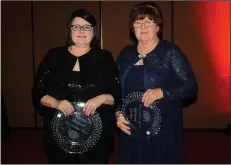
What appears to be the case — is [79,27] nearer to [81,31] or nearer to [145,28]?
[81,31]

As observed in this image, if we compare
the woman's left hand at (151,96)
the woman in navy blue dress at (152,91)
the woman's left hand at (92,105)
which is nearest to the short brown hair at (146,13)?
the woman in navy blue dress at (152,91)

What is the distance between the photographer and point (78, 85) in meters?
1.85

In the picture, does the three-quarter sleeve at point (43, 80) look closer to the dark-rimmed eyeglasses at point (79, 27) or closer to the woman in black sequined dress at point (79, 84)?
the woman in black sequined dress at point (79, 84)

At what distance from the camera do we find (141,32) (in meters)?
1.96

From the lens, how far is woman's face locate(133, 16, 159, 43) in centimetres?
194

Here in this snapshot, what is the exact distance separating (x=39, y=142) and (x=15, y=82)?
1.30m

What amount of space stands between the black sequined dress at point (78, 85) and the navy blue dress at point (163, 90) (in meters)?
0.16

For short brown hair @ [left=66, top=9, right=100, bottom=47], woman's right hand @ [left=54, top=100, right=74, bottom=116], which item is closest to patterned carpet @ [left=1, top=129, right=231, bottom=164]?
woman's right hand @ [left=54, top=100, right=74, bottom=116]

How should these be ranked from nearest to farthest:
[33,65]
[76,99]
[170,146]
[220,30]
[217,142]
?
[76,99]
[170,146]
[217,142]
[220,30]
[33,65]

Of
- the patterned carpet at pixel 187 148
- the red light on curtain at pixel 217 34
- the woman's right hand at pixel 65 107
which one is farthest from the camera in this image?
the red light on curtain at pixel 217 34

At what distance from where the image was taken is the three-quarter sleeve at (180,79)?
1.95 m

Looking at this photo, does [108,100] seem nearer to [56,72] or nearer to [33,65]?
[56,72]

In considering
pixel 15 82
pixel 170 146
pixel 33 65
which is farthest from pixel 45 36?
pixel 170 146

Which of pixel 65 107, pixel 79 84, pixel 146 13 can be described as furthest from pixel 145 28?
pixel 65 107
